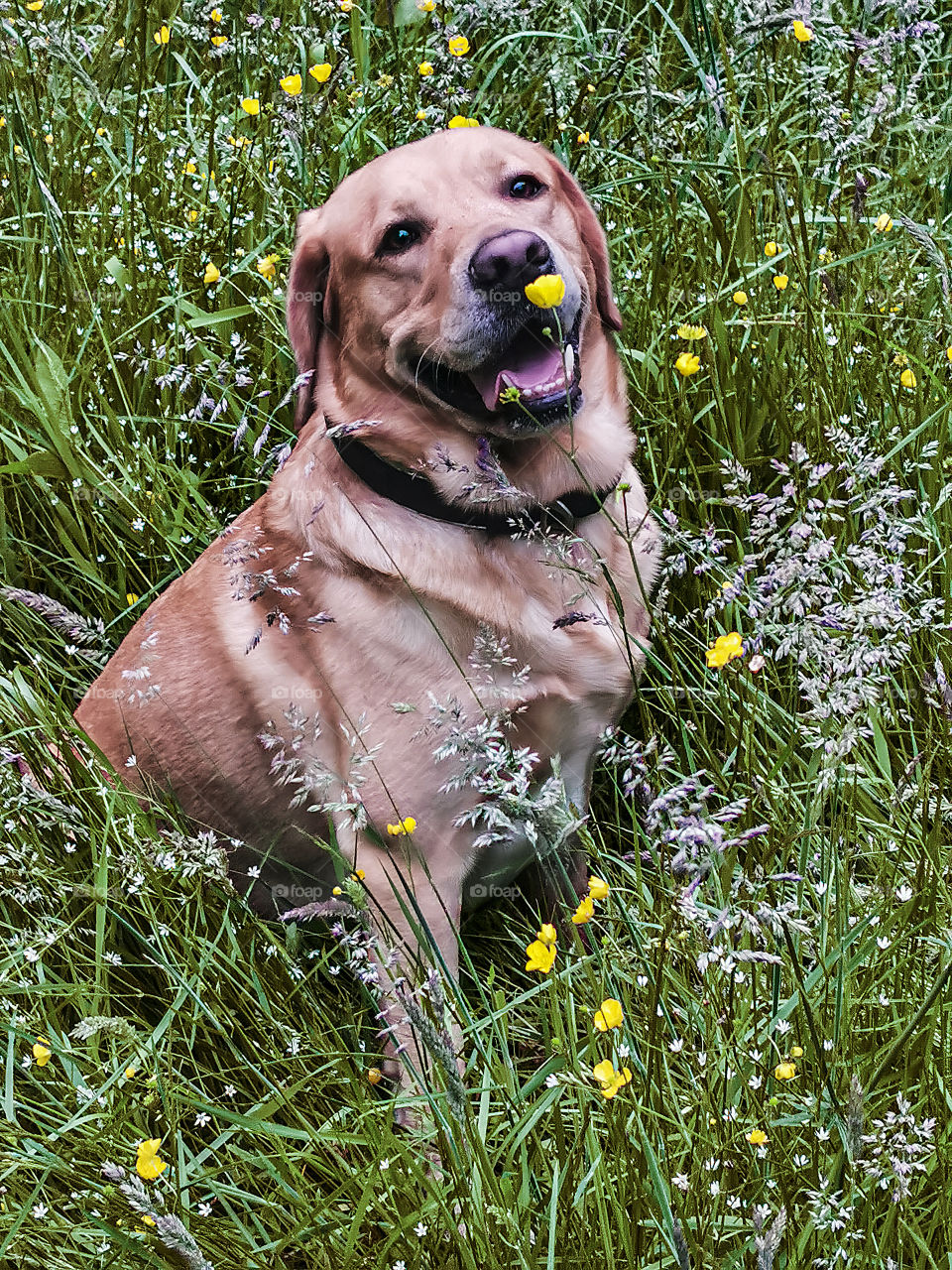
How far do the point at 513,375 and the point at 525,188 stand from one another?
380 millimetres

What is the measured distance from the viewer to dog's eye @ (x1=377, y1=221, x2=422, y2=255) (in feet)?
6.71

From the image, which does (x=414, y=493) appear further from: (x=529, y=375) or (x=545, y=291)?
(x=545, y=291)

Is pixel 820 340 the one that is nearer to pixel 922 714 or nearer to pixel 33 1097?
pixel 922 714

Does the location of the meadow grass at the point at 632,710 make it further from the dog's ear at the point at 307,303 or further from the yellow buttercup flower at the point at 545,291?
the yellow buttercup flower at the point at 545,291

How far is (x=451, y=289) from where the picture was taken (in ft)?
6.42

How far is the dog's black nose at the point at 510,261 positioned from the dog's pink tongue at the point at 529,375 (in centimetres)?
13

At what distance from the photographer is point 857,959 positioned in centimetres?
140

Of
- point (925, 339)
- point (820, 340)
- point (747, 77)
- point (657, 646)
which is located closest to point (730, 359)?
point (820, 340)

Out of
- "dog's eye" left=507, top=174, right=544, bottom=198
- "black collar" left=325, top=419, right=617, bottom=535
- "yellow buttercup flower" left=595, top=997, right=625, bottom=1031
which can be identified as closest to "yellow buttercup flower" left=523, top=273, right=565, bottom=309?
"black collar" left=325, top=419, right=617, bottom=535

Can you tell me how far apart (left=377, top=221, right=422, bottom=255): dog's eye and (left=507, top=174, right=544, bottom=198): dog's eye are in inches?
7.4

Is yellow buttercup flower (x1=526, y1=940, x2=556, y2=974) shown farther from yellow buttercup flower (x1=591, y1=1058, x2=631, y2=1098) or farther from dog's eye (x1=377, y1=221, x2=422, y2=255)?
dog's eye (x1=377, y1=221, x2=422, y2=255)

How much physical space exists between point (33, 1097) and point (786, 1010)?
112 centimetres

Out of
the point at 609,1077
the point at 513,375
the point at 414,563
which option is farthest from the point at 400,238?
the point at 609,1077

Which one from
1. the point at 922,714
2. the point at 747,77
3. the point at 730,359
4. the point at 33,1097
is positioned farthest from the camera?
the point at 747,77
